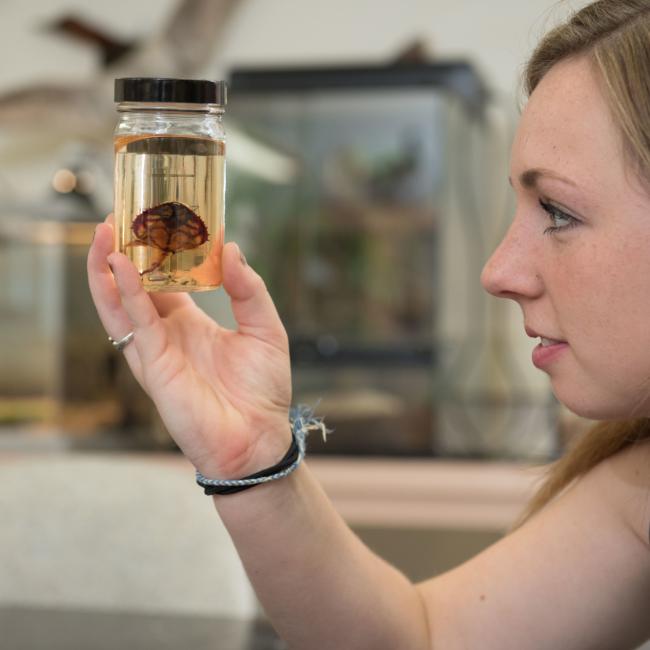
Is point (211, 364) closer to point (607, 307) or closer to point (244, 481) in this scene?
point (244, 481)

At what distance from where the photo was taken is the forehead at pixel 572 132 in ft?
3.15

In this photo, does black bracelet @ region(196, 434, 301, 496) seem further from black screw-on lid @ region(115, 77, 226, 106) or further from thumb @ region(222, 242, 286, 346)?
black screw-on lid @ region(115, 77, 226, 106)

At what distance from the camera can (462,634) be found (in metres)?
1.18

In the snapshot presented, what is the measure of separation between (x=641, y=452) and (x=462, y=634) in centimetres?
25

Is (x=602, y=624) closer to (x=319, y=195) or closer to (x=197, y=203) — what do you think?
(x=197, y=203)

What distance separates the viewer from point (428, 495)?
9.62 ft

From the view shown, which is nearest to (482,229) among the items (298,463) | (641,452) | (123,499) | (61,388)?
(61,388)

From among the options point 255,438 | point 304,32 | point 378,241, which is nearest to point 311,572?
point 255,438

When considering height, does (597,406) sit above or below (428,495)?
above

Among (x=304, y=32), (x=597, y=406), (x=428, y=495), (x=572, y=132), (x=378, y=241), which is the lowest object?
(x=428, y=495)

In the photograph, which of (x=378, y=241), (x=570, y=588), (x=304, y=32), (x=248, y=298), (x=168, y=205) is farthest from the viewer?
(x=304, y=32)

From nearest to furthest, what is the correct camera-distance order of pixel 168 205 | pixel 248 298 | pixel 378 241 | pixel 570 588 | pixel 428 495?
pixel 168 205
pixel 248 298
pixel 570 588
pixel 428 495
pixel 378 241

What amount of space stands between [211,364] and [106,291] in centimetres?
12

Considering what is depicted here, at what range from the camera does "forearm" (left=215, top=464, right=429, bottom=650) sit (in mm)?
1054
